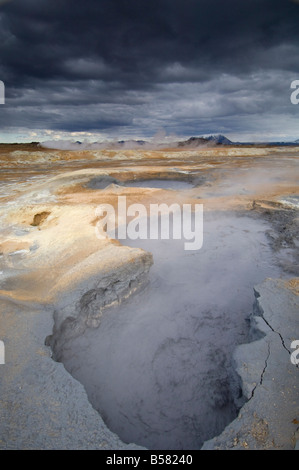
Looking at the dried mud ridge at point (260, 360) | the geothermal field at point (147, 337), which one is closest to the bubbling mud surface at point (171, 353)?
the geothermal field at point (147, 337)

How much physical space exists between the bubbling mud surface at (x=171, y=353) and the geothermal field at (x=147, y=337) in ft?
0.05

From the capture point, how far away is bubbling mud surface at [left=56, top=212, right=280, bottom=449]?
2727 millimetres

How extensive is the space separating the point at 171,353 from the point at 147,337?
1.47ft

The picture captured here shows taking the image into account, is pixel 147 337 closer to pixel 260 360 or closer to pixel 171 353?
pixel 171 353

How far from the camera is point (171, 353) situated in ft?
11.7

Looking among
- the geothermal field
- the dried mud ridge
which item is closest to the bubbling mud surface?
the geothermal field

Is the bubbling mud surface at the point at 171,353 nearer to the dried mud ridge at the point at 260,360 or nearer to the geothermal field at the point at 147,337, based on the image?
the geothermal field at the point at 147,337

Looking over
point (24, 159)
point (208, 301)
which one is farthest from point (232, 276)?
point (24, 159)

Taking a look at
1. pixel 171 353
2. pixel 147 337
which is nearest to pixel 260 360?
pixel 171 353

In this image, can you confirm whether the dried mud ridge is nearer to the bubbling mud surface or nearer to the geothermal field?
the geothermal field

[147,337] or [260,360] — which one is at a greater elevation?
[260,360]
